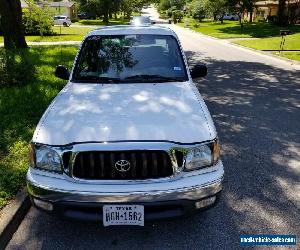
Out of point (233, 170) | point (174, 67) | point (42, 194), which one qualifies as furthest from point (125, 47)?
point (42, 194)

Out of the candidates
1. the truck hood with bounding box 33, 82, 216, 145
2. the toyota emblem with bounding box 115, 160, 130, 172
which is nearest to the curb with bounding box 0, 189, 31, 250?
the truck hood with bounding box 33, 82, 216, 145

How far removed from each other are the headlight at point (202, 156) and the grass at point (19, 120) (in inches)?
86.1

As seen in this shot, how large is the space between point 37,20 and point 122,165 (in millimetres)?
31647

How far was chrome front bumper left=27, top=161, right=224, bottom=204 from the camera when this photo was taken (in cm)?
329

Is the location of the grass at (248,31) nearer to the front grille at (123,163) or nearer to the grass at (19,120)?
the grass at (19,120)

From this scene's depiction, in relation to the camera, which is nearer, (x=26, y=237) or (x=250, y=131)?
(x=26, y=237)

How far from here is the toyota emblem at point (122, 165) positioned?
3.35m

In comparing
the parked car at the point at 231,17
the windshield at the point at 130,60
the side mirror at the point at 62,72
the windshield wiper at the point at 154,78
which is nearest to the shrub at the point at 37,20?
the side mirror at the point at 62,72

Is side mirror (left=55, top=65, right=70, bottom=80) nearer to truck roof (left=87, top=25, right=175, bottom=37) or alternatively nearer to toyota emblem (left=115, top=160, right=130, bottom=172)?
truck roof (left=87, top=25, right=175, bottom=37)

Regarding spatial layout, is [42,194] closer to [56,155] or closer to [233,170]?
[56,155]

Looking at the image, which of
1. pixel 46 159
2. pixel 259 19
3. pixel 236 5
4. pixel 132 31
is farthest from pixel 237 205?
pixel 259 19

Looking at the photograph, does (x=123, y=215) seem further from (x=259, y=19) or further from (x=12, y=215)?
(x=259, y=19)

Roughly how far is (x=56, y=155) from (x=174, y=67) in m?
2.24

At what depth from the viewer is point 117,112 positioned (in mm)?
3898
